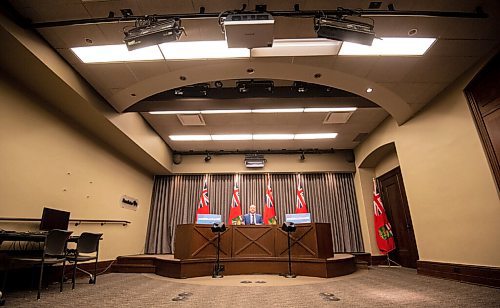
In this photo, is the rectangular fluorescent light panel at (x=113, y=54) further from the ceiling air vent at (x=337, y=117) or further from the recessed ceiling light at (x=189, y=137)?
the ceiling air vent at (x=337, y=117)

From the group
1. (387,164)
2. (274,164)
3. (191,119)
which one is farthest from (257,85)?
(387,164)

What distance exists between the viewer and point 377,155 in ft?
25.2

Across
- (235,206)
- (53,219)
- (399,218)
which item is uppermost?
(235,206)

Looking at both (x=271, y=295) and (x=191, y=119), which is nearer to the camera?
(x=271, y=295)

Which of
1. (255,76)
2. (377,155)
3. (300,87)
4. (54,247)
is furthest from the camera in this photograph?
(377,155)

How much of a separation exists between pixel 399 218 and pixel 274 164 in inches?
163

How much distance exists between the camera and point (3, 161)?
3.75 m

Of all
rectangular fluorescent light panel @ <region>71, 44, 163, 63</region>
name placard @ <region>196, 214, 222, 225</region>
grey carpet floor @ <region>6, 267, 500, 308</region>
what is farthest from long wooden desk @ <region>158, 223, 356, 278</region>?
rectangular fluorescent light panel @ <region>71, 44, 163, 63</region>

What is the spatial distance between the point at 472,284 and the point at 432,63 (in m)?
3.59

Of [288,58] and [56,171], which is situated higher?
[288,58]

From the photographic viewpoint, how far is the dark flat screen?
160 inches

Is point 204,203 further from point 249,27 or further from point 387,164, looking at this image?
point 249,27

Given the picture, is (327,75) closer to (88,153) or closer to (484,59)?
(484,59)

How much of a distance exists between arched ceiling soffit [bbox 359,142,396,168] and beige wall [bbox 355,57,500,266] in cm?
97
